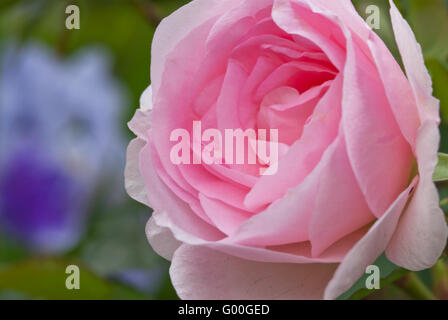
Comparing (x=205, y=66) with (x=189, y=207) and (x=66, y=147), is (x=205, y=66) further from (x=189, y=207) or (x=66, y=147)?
(x=66, y=147)

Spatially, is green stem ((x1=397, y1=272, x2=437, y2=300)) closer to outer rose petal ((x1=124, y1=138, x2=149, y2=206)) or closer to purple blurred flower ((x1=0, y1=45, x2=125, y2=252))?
outer rose petal ((x1=124, y1=138, x2=149, y2=206))

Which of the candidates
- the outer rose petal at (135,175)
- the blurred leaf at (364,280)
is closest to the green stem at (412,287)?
the blurred leaf at (364,280)

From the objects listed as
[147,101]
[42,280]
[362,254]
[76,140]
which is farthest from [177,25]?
[76,140]

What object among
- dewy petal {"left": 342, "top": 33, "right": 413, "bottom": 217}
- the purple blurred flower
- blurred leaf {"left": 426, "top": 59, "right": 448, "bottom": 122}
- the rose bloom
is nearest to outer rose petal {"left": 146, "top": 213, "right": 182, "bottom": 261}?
the rose bloom

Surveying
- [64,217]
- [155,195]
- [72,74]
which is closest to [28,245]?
[64,217]

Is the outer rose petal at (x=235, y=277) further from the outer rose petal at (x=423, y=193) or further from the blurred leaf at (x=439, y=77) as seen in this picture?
the blurred leaf at (x=439, y=77)
